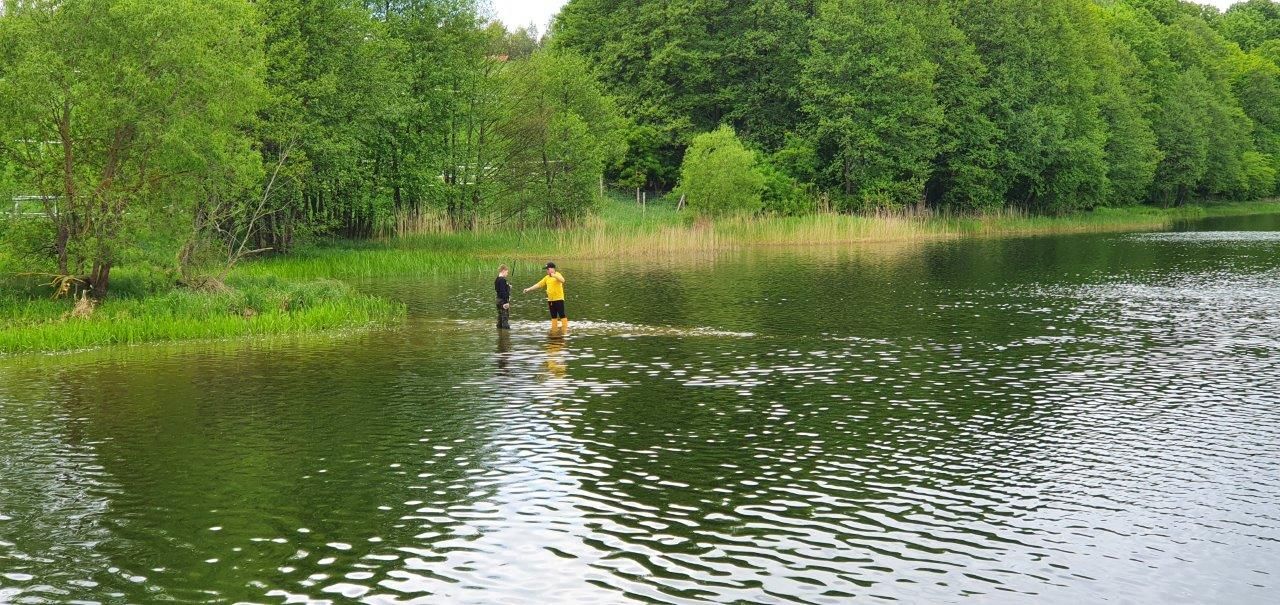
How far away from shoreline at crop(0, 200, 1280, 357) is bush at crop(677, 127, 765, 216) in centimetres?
172

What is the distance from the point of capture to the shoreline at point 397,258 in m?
31.7

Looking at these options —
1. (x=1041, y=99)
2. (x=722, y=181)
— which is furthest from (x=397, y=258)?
(x=1041, y=99)

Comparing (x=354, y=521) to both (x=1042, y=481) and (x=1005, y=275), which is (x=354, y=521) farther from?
(x=1005, y=275)

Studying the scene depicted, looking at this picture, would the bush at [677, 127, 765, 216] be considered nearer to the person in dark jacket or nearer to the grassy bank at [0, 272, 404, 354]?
the grassy bank at [0, 272, 404, 354]

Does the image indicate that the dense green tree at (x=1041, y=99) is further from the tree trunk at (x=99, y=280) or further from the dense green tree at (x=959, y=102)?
the tree trunk at (x=99, y=280)

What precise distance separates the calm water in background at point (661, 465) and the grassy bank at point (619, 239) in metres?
20.2

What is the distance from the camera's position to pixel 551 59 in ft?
230

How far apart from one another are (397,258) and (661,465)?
125 ft

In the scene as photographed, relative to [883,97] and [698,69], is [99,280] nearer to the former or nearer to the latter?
[883,97]

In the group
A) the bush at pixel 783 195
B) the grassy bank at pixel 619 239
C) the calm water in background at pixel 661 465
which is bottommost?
the calm water in background at pixel 661 465

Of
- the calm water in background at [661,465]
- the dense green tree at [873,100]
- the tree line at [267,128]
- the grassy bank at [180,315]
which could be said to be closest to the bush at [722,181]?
the tree line at [267,128]

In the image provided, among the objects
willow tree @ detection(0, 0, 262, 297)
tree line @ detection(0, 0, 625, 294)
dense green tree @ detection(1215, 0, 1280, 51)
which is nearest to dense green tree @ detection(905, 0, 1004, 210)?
tree line @ detection(0, 0, 625, 294)

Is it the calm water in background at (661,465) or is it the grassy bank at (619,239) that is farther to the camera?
the grassy bank at (619,239)

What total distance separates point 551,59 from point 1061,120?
140 feet
